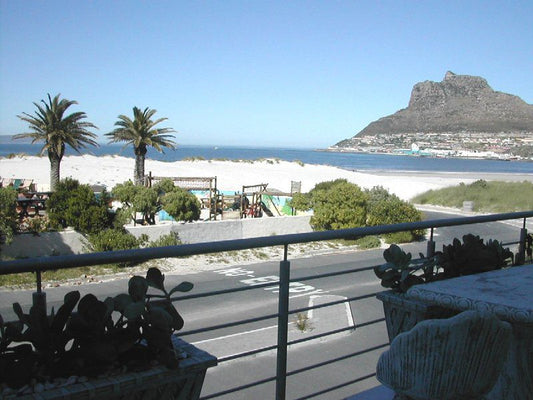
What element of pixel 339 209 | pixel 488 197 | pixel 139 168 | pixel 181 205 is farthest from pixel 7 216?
pixel 488 197

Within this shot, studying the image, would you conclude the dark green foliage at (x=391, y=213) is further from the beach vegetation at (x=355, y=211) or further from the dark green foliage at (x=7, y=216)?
the dark green foliage at (x=7, y=216)

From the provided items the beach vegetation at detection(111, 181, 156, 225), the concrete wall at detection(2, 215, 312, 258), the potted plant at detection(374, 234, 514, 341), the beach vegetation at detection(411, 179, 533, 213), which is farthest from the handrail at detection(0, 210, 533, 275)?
the beach vegetation at detection(411, 179, 533, 213)

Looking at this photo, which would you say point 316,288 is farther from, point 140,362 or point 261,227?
point 140,362

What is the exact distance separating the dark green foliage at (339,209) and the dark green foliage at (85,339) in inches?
911

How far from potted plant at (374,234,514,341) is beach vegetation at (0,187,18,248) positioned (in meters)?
17.4

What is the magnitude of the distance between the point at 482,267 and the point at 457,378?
5.88 feet

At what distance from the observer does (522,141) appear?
197500 mm

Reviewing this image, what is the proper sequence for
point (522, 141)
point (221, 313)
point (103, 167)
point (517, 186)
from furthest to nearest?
point (522, 141), point (103, 167), point (517, 186), point (221, 313)

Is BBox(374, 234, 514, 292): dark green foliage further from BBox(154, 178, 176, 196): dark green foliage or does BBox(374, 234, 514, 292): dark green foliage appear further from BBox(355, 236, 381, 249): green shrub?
BBox(154, 178, 176, 196): dark green foliage

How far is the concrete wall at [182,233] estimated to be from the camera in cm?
1872

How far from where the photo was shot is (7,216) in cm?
1856

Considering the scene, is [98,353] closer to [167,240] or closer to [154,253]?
[154,253]

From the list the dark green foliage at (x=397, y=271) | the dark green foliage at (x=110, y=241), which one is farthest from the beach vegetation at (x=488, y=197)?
the dark green foliage at (x=397, y=271)

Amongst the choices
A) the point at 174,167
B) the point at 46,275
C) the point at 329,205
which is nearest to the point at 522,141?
the point at 174,167
